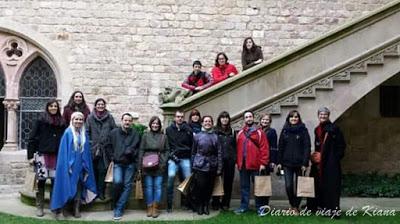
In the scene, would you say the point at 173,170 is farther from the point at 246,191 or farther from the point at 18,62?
the point at 18,62

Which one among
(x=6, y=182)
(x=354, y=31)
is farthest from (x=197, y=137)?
(x=6, y=182)

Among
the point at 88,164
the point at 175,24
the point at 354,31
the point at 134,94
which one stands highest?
the point at 175,24

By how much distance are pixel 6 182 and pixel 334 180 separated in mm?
7686

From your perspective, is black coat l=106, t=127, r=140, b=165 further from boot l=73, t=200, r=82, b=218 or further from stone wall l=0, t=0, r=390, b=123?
stone wall l=0, t=0, r=390, b=123

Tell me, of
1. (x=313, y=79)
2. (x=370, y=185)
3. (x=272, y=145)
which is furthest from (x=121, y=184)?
(x=370, y=185)

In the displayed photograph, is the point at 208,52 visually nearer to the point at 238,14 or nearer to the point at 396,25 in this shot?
the point at 238,14

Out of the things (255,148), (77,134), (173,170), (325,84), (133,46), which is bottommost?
(173,170)

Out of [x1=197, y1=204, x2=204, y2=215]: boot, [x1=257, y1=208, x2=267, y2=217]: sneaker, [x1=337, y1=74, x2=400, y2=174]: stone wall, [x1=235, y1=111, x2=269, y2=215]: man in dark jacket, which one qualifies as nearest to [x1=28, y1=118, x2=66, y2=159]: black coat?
[x1=197, y1=204, x2=204, y2=215]: boot

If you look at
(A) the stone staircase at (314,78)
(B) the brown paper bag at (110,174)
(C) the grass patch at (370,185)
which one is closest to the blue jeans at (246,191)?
(A) the stone staircase at (314,78)

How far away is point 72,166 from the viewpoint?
23.9 feet

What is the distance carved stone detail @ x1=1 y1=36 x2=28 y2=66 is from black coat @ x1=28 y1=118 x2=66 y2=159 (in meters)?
4.90

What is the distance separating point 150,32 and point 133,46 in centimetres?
55

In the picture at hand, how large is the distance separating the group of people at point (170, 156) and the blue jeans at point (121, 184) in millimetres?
15

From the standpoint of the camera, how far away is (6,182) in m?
11.3
